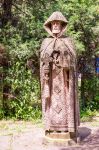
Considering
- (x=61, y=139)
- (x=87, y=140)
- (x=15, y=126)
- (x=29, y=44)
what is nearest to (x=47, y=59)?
(x=61, y=139)

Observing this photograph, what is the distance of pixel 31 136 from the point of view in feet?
26.1

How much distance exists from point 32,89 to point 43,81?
379 cm

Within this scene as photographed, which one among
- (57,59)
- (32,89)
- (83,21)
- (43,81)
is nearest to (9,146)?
(43,81)

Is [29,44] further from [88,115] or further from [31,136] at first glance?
[31,136]

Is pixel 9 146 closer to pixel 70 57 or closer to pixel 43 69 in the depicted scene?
pixel 43 69

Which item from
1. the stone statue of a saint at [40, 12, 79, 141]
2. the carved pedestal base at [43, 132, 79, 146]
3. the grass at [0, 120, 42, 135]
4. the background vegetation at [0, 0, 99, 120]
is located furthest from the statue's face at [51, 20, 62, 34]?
the background vegetation at [0, 0, 99, 120]

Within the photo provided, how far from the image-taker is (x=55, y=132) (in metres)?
7.32

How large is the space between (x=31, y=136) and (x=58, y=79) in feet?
5.25

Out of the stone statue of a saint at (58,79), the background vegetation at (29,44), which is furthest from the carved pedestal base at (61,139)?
the background vegetation at (29,44)

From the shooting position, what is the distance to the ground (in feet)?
23.1

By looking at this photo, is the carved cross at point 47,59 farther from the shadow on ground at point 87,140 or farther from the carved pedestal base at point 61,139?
the shadow on ground at point 87,140

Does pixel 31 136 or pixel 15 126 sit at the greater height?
pixel 31 136

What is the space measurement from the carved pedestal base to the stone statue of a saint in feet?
0.30

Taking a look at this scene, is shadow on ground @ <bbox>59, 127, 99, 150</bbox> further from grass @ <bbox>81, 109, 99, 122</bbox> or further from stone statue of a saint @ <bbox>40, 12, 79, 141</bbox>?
grass @ <bbox>81, 109, 99, 122</bbox>
